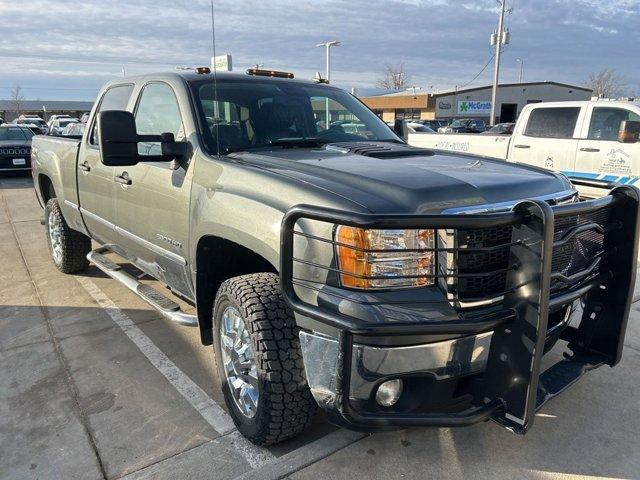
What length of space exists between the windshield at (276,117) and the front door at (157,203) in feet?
0.76

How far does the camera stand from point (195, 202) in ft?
9.84

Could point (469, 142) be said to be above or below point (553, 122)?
below

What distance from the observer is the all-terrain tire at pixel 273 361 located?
2441 millimetres

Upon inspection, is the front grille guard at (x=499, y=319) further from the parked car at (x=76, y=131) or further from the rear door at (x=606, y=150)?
the rear door at (x=606, y=150)

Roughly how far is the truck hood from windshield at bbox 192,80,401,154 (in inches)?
8.5

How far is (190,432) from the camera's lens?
9.56 feet

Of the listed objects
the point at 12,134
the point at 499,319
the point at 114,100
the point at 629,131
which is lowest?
the point at 12,134

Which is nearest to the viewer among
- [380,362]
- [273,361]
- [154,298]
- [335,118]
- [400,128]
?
[380,362]

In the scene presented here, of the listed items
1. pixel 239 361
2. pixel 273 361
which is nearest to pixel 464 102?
pixel 239 361

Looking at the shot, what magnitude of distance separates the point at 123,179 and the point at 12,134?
1463 cm

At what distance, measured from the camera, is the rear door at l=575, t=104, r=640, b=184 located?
26.0ft

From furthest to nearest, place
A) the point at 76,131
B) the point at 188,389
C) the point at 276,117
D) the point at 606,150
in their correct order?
the point at 76,131
the point at 606,150
the point at 276,117
the point at 188,389

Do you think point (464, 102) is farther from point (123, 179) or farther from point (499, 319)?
point (499, 319)

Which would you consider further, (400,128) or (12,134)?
(12,134)
